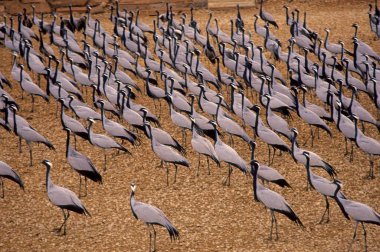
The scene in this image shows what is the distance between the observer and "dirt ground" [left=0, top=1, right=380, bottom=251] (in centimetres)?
1284

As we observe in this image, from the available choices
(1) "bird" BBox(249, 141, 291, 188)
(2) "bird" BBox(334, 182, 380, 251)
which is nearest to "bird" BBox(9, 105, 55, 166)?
(1) "bird" BBox(249, 141, 291, 188)

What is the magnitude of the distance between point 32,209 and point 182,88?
578 cm

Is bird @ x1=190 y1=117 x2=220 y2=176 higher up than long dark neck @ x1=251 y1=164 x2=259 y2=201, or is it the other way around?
long dark neck @ x1=251 y1=164 x2=259 y2=201

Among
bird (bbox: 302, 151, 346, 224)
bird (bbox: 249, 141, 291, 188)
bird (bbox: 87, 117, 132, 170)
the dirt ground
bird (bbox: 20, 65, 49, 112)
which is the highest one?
bird (bbox: 302, 151, 346, 224)

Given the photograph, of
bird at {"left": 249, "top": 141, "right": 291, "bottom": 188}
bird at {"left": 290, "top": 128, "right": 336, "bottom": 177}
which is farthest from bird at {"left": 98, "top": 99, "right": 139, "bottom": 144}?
bird at {"left": 290, "top": 128, "right": 336, "bottom": 177}

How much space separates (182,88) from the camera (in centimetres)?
1873

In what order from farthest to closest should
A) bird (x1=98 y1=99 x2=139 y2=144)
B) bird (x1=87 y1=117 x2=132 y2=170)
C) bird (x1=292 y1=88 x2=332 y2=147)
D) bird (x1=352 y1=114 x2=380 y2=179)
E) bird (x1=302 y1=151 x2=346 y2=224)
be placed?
bird (x1=292 y1=88 x2=332 y2=147) → bird (x1=98 y1=99 x2=139 y2=144) → bird (x1=87 y1=117 x2=132 y2=170) → bird (x1=352 y1=114 x2=380 y2=179) → bird (x1=302 y1=151 x2=346 y2=224)

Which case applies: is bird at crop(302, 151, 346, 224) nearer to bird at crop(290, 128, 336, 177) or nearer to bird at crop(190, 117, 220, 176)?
bird at crop(290, 128, 336, 177)

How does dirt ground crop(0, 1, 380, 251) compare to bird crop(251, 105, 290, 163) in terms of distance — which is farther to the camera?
bird crop(251, 105, 290, 163)

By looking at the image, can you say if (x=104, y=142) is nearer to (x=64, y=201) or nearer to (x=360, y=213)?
(x=64, y=201)

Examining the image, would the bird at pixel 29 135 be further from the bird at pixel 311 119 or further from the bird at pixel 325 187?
the bird at pixel 325 187

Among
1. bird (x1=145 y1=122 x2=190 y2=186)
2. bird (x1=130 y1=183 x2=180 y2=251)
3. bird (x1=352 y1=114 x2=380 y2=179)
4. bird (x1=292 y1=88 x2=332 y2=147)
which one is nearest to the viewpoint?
bird (x1=130 y1=183 x2=180 y2=251)

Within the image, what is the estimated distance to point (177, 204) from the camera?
14.2 metres

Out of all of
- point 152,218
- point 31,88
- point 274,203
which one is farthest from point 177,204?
point 31,88
